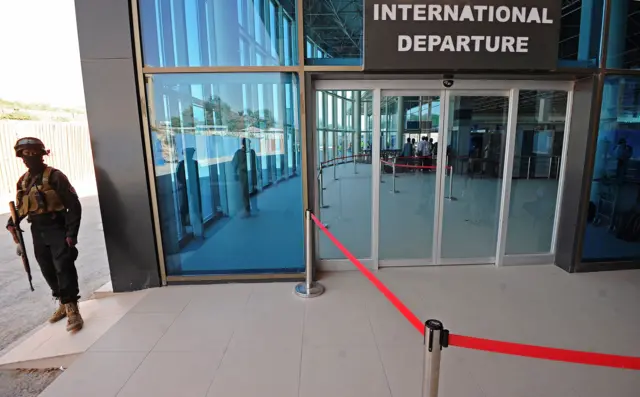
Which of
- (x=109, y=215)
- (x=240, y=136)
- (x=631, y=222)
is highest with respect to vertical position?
(x=240, y=136)

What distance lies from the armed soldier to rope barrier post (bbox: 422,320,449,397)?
3371 millimetres

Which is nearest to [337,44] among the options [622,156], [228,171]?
[228,171]

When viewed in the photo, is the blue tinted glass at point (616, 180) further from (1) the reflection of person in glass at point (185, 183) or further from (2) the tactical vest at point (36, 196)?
(2) the tactical vest at point (36, 196)

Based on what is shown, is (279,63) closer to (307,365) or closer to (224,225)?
(224,225)

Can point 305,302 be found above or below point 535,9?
below

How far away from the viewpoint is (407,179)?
4969 millimetres

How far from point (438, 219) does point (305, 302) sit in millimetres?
2161

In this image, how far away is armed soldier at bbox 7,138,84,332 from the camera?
3004mm

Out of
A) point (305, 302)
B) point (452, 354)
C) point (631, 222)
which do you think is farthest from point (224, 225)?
point (631, 222)

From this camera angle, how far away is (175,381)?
92.0 inches

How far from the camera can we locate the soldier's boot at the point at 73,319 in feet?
10.3

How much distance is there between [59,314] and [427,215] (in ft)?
15.2

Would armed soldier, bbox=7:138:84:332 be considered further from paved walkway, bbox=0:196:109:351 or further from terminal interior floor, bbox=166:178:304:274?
terminal interior floor, bbox=166:178:304:274

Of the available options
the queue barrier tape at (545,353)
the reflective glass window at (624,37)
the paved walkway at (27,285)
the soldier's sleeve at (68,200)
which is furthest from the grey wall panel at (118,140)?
the reflective glass window at (624,37)
